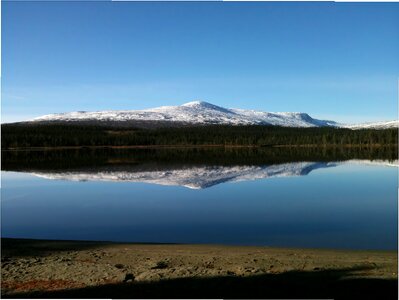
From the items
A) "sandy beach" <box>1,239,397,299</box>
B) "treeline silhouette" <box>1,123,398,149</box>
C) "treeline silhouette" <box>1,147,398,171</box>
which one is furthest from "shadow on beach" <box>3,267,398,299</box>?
"treeline silhouette" <box>1,123,398,149</box>

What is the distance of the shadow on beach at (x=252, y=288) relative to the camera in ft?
23.9

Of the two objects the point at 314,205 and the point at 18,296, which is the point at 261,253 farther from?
the point at 314,205

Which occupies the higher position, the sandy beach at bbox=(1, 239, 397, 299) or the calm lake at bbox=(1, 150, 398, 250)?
the sandy beach at bbox=(1, 239, 397, 299)

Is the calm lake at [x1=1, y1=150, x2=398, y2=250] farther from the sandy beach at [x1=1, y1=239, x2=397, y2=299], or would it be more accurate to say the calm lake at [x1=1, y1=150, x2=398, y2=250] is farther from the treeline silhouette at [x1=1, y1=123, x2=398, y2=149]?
the treeline silhouette at [x1=1, y1=123, x2=398, y2=149]

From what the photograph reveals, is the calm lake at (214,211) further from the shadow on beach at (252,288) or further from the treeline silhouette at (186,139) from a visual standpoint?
the treeline silhouette at (186,139)

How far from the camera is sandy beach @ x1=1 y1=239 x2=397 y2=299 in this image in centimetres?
752

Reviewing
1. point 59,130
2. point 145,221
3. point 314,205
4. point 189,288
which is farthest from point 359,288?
point 59,130

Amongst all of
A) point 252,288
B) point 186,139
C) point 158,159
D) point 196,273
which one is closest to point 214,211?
point 196,273

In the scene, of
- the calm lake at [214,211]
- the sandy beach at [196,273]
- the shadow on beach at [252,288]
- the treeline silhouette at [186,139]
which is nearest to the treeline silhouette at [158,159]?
the calm lake at [214,211]

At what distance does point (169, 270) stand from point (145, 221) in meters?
8.23

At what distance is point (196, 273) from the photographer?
8.66 m

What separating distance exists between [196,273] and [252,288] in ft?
4.50

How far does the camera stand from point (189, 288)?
7719 millimetres

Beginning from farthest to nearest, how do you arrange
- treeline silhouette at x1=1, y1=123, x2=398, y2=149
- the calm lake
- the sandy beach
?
treeline silhouette at x1=1, y1=123, x2=398, y2=149 < the calm lake < the sandy beach
